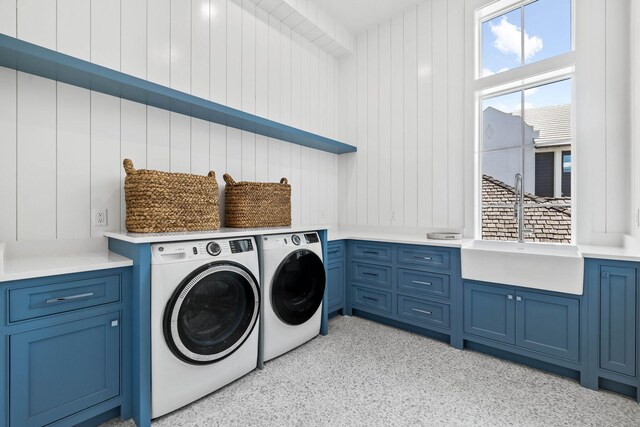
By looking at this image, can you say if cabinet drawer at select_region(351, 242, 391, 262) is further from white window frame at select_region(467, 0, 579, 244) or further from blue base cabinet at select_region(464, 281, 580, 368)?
white window frame at select_region(467, 0, 579, 244)

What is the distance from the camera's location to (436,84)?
10.4ft

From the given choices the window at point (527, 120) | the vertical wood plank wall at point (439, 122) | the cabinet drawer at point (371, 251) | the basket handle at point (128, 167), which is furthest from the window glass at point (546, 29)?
the basket handle at point (128, 167)

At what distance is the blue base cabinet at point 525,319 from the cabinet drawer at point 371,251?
75 cm

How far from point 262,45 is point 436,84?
1.83 meters

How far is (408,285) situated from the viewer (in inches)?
111

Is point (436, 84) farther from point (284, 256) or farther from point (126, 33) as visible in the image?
point (126, 33)

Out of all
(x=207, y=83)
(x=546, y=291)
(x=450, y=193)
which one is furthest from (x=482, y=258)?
(x=207, y=83)

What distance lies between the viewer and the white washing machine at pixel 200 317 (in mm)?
1620

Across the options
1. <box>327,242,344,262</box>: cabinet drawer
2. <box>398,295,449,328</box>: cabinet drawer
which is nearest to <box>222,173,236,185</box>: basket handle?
A: <box>327,242,344,262</box>: cabinet drawer

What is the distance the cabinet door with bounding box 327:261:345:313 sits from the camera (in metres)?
3.03

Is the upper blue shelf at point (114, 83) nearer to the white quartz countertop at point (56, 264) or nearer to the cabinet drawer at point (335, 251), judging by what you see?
the white quartz countertop at point (56, 264)

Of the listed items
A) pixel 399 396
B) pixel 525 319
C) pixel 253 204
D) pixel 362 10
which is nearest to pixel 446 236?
pixel 525 319

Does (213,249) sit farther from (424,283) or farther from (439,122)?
(439,122)

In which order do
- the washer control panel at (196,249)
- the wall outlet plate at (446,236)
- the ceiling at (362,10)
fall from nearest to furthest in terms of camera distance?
1. the washer control panel at (196,249)
2. the wall outlet plate at (446,236)
3. the ceiling at (362,10)
